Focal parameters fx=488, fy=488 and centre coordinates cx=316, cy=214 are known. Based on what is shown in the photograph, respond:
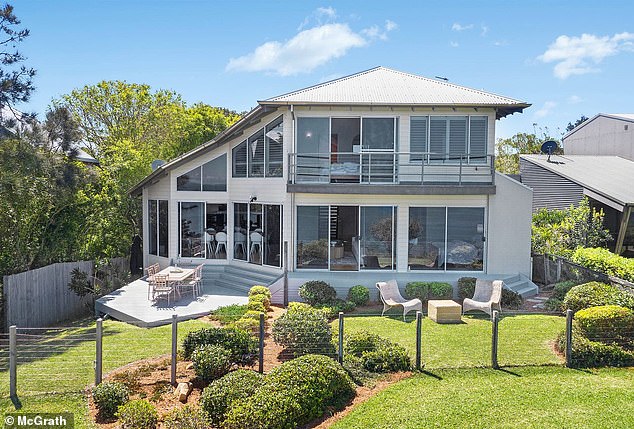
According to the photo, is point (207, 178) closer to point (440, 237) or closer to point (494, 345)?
point (440, 237)

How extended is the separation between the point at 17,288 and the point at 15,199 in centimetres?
288

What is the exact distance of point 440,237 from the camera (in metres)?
17.6

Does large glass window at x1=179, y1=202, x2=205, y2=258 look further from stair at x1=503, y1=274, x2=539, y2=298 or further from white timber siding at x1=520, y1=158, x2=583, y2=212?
white timber siding at x1=520, y1=158, x2=583, y2=212

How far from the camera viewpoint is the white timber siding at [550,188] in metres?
22.8

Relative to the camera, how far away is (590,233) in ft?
63.4

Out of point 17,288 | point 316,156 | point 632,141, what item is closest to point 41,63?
point 17,288

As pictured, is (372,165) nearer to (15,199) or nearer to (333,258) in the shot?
(333,258)

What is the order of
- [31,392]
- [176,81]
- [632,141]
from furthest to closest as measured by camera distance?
1. [176,81]
2. [632,141]
3. [31,392]

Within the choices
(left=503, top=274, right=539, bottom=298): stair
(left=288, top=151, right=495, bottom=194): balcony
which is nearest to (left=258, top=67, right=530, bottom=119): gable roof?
(left=288, top=151, right=495, bottom=194): balcony

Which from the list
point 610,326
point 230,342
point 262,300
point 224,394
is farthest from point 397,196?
point 224,394

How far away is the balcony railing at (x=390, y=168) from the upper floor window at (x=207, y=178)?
3757 mm

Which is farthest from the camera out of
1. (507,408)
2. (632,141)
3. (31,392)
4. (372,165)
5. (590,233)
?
(632,141)

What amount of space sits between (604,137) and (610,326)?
93.1ft

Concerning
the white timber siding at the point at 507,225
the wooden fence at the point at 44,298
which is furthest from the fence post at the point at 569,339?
the wooden fence at the point at 44,298
